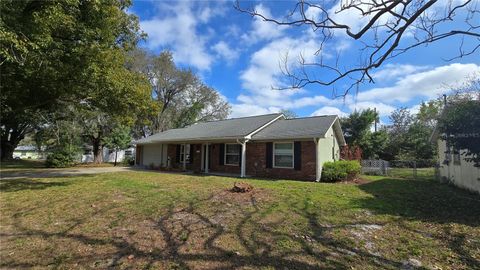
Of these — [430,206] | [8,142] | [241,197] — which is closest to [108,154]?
[8,142]

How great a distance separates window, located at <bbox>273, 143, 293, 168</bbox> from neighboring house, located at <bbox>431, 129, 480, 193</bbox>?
6469 millimetres

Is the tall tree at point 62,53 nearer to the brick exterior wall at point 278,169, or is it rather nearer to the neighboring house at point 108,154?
the brick exterior wall at point 278,169

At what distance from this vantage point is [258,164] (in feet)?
53.2

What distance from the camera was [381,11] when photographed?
11.2 ft

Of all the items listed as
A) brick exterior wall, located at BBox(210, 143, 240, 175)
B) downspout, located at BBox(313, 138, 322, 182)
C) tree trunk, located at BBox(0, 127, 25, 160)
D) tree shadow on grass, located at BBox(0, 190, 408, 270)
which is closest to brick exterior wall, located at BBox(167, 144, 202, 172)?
brick exterior wall, located at BBox(210, 143, 240, 175)

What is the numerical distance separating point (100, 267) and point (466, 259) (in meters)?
5.16

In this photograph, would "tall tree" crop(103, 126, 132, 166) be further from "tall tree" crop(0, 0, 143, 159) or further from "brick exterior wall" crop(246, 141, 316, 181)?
"brick exterior wall" crop(246, 141, 316, 181)

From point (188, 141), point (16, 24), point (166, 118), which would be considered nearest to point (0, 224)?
point (16, 24)

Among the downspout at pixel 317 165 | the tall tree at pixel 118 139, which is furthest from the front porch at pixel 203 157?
the tall tree at pixel 118 139

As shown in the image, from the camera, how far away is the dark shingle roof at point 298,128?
14398mm

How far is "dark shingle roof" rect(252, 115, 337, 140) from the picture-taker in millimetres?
14398

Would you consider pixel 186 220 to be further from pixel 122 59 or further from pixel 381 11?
pixel 122 59

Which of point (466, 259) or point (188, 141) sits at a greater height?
point (188, 141)

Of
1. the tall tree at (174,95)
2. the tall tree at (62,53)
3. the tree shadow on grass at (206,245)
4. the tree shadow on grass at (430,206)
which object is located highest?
the tall tree at (174,95)
